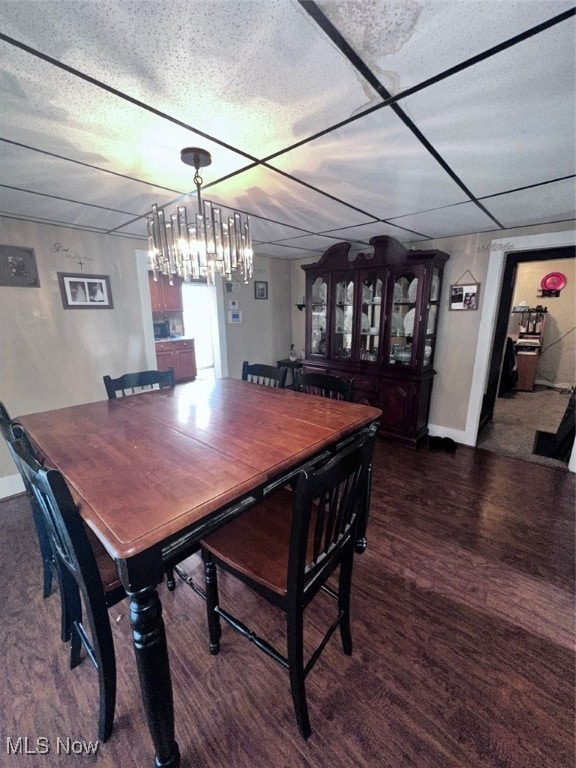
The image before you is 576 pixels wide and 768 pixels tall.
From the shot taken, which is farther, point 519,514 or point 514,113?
point 519,514

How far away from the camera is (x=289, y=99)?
1.04 m

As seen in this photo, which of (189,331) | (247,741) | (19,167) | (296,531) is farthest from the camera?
(189,331)

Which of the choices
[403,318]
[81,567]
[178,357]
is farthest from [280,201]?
[178,357]

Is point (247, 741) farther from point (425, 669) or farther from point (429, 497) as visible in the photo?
point (429, 497)

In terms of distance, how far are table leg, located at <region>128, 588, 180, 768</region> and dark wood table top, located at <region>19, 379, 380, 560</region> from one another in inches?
8.6

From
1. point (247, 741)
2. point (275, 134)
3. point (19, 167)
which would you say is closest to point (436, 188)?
point (275, 134)

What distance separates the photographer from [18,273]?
242 centimetres

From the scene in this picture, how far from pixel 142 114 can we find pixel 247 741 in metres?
2.26

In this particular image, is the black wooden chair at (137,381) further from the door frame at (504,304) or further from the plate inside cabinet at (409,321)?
the door frame at (504,304)

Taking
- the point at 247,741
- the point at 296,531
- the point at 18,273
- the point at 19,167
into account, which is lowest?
the point at 247,741

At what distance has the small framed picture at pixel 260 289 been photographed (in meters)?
4.20

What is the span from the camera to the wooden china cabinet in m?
3.04

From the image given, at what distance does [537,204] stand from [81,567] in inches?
124

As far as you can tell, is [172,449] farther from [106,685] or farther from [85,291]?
[85,291]
